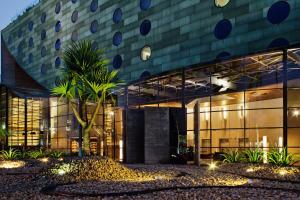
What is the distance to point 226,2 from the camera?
36000mm

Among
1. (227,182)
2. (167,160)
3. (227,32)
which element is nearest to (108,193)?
(227,182)

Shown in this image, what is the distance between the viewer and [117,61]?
155ft

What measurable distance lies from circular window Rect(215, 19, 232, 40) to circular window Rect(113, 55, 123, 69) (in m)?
13.4

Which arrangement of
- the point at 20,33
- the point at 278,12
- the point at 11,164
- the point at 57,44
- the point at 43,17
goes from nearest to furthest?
the point at 11,164 < the point at 278,12 < the point at 57,44 < the point at 43,17 < the point at 20,33

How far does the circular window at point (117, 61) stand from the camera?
46.7 m

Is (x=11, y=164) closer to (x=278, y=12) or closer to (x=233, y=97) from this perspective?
(x=233, y=97)

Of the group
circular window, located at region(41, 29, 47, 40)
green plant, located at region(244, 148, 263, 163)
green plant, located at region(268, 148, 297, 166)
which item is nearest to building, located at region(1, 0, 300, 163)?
circular window, located at region(41, 29, 47, 40)

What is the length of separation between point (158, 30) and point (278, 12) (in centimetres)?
1322

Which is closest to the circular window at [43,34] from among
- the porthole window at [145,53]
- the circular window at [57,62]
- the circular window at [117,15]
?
the circular window at [57,62]

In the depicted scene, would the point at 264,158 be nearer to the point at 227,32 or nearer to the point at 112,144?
the point at 227,32

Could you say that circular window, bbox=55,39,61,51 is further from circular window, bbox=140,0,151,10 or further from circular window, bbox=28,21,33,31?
circular window, bbox=140,0,151,10

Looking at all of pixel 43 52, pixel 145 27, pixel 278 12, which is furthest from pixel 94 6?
pixel 278 12

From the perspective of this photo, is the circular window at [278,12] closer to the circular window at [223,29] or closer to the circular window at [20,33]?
the circular window at [223,29]

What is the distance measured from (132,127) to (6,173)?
12461 mm
